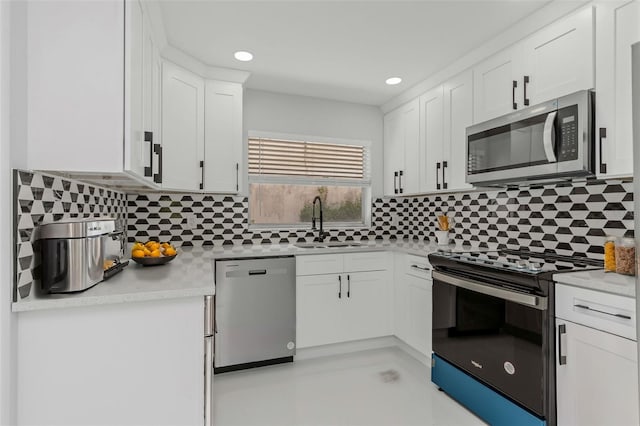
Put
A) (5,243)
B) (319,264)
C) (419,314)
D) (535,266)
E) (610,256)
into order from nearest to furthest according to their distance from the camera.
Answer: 1. (5,243)
2. (610,256)
3. (535,266)
4. (419,314)
5. (319,264)

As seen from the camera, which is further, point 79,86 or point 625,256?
point 625,256

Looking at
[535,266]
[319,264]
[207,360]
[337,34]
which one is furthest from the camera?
[319,264]

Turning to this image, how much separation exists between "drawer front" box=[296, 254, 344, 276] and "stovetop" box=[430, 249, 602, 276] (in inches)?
34.5

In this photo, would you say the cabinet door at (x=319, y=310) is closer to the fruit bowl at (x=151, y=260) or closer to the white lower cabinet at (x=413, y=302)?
the white lower cabinet at (x=413, y=302)

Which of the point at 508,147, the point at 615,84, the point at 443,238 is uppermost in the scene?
the point at 615,84

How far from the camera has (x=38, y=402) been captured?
1.25 metres

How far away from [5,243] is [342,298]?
93.9 inches

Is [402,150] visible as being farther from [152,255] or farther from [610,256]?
[152,255]

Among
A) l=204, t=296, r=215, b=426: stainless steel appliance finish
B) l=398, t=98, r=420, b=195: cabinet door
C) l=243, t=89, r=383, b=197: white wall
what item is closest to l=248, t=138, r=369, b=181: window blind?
l=243, t=89, r=383, b=197: white wall

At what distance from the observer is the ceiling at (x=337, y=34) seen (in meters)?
2.08

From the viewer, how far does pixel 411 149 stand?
3.41 m

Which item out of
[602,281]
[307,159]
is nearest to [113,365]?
[602,281]

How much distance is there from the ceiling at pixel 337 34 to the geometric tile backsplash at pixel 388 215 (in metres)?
1.17

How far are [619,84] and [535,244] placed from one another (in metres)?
1.17
